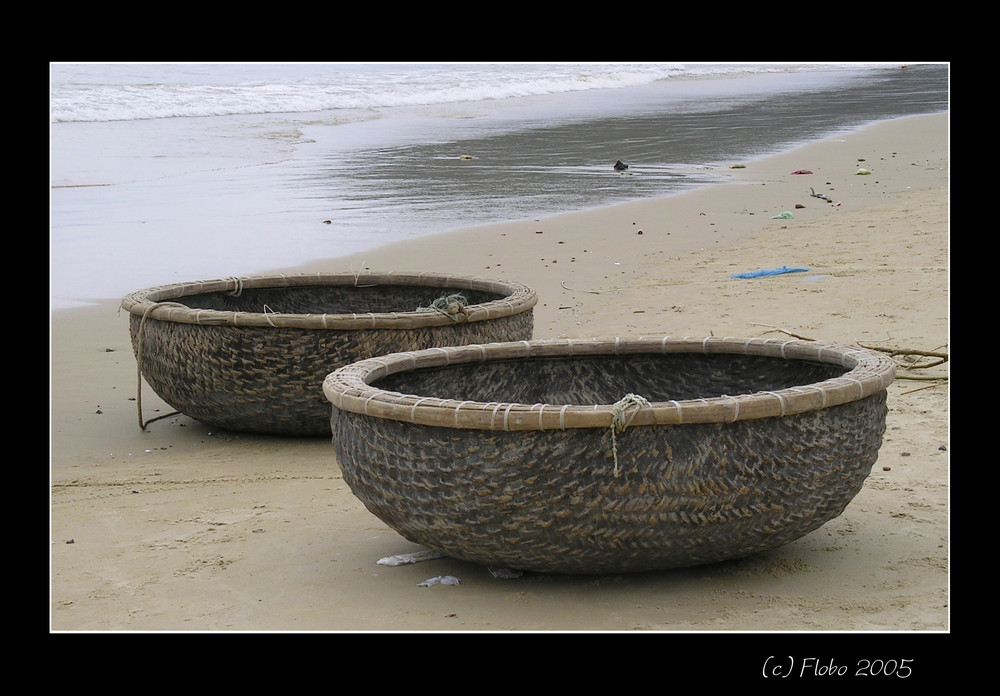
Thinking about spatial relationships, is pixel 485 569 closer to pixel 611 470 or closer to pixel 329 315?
pixel 611 470

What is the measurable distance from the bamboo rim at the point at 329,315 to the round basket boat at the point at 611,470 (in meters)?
1.27

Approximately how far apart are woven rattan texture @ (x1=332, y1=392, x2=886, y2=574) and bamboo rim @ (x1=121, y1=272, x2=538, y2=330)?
1425mm

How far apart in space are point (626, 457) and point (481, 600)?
1.59ft

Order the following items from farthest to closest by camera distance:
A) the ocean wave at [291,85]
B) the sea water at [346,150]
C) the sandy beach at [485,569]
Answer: the ocean wave at [291,85], the sea water at [346,150], the sandy beach at [485,569]

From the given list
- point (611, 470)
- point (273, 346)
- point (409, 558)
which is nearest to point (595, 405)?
point (611, 470)

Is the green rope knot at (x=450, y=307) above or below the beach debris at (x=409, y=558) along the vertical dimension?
above

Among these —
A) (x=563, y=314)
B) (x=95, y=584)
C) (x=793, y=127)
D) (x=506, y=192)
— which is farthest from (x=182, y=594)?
(x=793, y=127)

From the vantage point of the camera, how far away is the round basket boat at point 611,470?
2.66m

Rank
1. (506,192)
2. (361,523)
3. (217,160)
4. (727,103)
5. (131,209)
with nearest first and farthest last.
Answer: (361,523) → (131,209) → (506,192) → (217,160) → (727,103)

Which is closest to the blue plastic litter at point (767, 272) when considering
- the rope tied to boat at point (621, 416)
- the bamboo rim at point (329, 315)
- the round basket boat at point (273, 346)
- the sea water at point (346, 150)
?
the bamboo rim at point (329, 315)

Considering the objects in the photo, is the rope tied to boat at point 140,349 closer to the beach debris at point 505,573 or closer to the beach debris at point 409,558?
the beach debris at point 409,558

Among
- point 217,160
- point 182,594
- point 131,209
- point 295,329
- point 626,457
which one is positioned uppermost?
point 217,160

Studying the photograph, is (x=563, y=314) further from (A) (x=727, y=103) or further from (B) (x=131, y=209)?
(A) (x=727, y=103)

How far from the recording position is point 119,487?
155 inches
